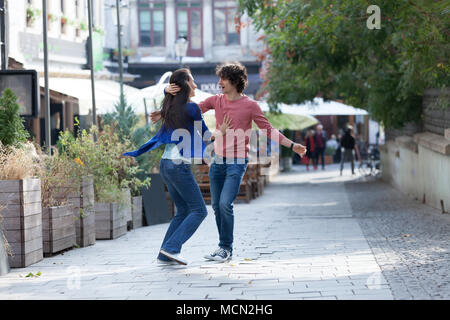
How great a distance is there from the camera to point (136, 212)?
1323 cm

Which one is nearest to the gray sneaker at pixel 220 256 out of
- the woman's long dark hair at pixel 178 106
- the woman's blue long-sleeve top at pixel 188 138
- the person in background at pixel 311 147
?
the woman's blue long-sleeve top at pixel 188 138

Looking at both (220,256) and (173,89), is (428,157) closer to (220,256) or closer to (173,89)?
(220,256)

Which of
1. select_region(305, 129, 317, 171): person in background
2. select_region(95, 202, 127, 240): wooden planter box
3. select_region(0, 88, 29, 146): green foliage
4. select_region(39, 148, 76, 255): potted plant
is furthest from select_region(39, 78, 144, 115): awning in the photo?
select_region(305, 129, 317, 171): person in background

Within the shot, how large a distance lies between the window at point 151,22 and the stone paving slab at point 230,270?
34316 millimetres

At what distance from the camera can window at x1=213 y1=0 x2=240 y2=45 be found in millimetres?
46219

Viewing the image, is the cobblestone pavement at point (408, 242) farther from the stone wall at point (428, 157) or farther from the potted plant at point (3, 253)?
the potted plant at point (3, 253)

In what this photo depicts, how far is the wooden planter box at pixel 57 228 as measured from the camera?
31.0ft

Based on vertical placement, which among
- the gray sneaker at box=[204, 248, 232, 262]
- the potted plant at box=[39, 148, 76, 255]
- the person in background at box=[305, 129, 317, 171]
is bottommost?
the person in background at box=[305, 129, 317, 171]

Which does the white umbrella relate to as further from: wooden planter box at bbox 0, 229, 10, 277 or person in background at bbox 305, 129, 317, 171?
person in background at bbox 305, 129, 317, 171

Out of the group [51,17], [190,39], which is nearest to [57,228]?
[51,17]

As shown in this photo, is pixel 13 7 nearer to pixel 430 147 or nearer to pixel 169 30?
pixel 430 147

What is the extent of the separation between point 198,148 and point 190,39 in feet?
127

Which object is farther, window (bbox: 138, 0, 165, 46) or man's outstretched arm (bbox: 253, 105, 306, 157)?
window (bbox: 138, 0, 165, 46)

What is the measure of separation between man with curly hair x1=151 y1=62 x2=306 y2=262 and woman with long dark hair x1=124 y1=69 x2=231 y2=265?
0.11m
